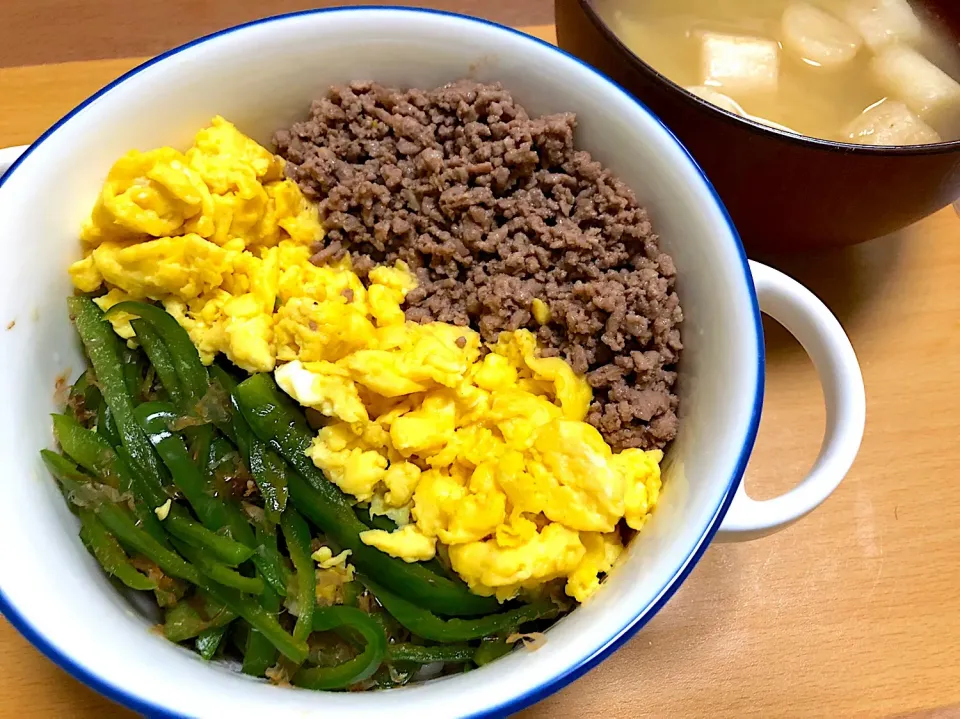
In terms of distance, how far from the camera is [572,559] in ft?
2.85

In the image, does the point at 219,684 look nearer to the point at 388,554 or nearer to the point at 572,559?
the point at 388,554

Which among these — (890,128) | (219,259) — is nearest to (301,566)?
(219,259)

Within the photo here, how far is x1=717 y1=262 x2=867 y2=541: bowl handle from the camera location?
83 centimetres

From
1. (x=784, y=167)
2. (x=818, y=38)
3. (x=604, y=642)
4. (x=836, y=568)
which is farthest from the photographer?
(x=818, y=38)

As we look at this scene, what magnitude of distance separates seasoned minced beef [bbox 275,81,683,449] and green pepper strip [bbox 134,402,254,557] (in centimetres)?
29

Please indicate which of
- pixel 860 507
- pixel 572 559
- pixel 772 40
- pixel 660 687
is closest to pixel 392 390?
pixel 572 559

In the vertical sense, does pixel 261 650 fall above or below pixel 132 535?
below

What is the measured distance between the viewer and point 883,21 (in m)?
1.24

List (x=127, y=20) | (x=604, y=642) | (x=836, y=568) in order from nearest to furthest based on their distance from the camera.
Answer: (x=604, y=642) < (x=836, y=568) < (x=127, y=20)

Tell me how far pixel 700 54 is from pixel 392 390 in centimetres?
72

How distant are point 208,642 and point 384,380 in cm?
35

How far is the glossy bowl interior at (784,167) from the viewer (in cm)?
96

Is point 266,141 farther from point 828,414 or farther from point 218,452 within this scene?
point 828,414

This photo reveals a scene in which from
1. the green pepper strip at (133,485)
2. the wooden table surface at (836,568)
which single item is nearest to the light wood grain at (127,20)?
the wooden table surface at (836,568)
